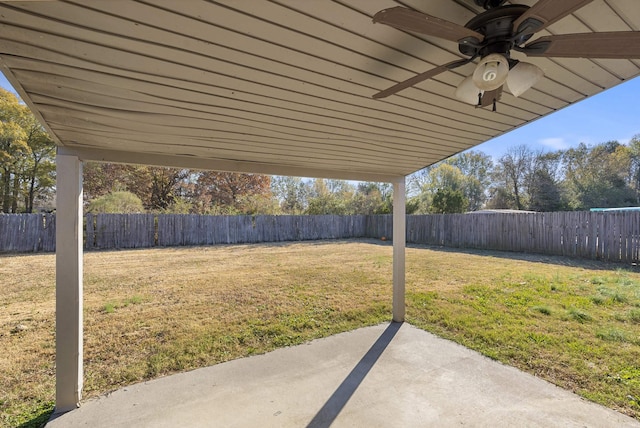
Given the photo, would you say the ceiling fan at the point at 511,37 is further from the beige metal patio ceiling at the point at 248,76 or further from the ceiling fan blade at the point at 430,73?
the beige metal patio ceiling at the point at 248,76

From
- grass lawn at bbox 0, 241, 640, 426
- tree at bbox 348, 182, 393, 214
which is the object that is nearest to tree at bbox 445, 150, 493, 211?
tree at bbox 348, 182, 393, 214

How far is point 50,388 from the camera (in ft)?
7.13

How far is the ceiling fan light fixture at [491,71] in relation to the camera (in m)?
1.16

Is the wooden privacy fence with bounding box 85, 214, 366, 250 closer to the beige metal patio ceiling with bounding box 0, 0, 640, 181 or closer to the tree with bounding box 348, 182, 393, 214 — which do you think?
the tree with bounding box 348, 182, 393, 214

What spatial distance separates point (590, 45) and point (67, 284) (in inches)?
116

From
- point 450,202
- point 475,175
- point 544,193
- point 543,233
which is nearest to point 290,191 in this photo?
point 450,202

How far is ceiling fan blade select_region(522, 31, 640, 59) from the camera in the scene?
3.23ft

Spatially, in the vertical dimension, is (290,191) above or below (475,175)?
below

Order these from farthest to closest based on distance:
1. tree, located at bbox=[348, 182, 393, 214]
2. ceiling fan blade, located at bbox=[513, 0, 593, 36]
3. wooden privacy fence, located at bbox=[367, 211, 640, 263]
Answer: tree, located at bbox=[348, 182, 393, 214] < wooden privacy fence, located at bbox=[367, 211, 640, 263] < ceiling fan blade, located at bbox=[513, 0, 593, 36]

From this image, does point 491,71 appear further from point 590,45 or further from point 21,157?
point 21,157

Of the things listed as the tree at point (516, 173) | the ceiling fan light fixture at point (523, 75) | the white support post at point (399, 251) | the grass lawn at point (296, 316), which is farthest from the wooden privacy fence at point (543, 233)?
the tree at point (516, 173)

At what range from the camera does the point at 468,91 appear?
1.44 metres

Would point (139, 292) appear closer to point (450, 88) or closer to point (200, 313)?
point (200, 313)

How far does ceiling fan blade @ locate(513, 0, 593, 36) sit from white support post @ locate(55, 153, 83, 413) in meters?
2.52
